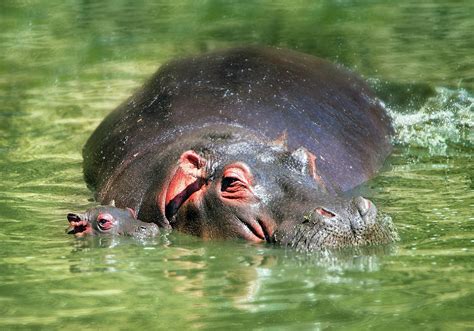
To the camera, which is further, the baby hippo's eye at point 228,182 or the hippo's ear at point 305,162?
the hippo's ear at point 305,162

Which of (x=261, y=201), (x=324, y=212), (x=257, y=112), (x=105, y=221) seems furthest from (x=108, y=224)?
(x=257, y=112)

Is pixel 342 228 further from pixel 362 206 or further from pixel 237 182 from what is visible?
pixel 237 182

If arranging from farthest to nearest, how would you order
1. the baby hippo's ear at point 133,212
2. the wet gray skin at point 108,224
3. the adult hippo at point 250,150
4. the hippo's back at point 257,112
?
the hippo's back at point 257,112 < the baby hippo's ear at point 133,212 < the wet gray skin at point 108,224 < the adult hippo at point 250,150

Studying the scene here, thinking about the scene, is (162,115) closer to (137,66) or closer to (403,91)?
(403,91)

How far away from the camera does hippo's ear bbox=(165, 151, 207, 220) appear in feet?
25.3

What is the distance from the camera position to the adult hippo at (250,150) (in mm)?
7176

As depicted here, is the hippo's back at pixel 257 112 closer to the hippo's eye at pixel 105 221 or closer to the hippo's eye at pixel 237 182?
the hippo's eye at pixel 105 221

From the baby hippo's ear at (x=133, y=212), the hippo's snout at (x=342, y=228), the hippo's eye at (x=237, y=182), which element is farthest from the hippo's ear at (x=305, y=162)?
the baby hippo's ear at (x=133, y=212)

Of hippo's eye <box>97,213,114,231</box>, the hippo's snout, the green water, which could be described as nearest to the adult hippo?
the hippo's snout

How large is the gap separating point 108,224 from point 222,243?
90 centimetres

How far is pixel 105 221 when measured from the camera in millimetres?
7797

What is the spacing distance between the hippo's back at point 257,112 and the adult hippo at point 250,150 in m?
0.01

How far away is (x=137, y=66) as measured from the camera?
577 inches

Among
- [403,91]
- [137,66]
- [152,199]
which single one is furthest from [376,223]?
[137,66]
